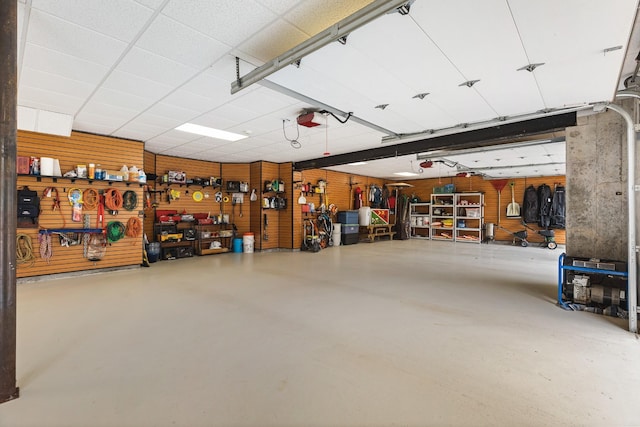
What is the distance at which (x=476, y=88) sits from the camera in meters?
3.37

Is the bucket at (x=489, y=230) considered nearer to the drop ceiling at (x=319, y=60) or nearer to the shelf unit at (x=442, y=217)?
the shelf unit at (x=442, y=217)

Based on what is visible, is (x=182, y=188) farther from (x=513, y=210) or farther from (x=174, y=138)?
(x=513, y=210)

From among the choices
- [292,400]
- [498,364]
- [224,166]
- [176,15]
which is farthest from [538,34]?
[224,166]

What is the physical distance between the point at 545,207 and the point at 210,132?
37.2 ft

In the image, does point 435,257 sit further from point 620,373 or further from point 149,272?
point 149,272

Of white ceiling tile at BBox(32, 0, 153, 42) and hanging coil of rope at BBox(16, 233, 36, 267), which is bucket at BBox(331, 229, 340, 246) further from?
white ceiling tile at BBox(32, 0, 153, 42)

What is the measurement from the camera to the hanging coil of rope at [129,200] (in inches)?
234

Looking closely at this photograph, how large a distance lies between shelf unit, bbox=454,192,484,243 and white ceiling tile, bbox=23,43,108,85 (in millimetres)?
12029

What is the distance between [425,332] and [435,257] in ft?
17.0

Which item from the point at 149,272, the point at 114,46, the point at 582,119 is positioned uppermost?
the point at 114,46

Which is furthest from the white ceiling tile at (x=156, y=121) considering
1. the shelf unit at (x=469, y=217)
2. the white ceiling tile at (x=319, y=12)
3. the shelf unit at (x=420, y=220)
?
the shelf unit at (x=469, y=217)

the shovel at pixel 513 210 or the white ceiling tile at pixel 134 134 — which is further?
the shovel at pixel 513 210

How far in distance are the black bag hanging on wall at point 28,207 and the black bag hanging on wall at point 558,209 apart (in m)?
14.0

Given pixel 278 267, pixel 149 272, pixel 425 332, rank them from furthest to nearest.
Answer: pixel 278 267 → pixel 149 272 → pixel 425 332
